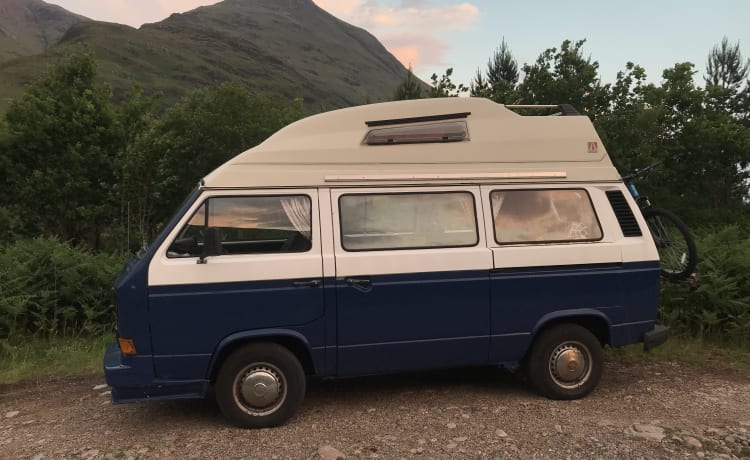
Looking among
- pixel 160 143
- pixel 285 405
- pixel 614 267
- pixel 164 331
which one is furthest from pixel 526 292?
pixel 160 143

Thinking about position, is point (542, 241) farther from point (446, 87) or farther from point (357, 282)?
point (446, 87)

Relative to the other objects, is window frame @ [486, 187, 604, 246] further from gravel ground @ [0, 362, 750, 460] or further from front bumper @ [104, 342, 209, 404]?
front bumper @ [104, 342, 209, 404]

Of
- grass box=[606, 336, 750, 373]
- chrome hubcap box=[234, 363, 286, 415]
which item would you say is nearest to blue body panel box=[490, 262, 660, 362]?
grass box=[606, 336, 750, 373]

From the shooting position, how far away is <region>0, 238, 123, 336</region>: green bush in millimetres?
8383

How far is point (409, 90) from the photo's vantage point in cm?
3378

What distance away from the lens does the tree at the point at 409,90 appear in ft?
108

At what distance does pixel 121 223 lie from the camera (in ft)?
57.2

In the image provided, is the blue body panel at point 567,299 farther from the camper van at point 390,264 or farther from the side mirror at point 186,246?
the side mirror at point 186,246

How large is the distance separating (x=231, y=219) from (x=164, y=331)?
1084 millimetres

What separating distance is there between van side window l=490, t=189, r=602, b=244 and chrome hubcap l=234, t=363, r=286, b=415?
241 cm

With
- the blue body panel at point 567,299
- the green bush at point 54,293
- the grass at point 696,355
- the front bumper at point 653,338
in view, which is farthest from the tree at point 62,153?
the front bumper at point 653,338

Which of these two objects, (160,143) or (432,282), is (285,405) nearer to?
(432,282)

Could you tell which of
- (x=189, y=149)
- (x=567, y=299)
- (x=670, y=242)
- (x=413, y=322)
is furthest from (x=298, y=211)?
(x=189, y=149)

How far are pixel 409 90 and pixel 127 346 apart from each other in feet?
102
